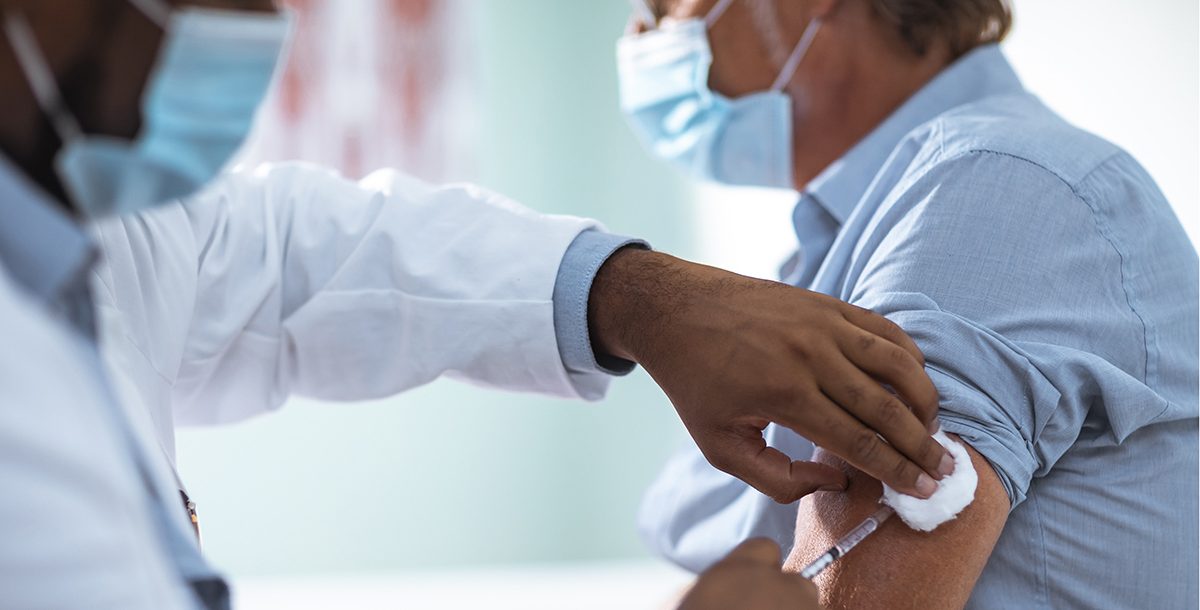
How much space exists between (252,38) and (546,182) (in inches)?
95.1

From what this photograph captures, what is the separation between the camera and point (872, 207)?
1121 mm

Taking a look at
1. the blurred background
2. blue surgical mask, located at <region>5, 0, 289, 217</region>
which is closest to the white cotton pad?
blue surgical mask, located at <region>5, 0, 289, 217</region>

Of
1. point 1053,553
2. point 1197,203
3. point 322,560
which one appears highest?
point 1197,203

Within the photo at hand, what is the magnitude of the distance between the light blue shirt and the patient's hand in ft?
0.86

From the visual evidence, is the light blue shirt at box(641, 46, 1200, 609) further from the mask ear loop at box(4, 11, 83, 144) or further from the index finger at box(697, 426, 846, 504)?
the mask ear loop at box(4, 11, 83, 144)

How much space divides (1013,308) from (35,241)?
75 cm

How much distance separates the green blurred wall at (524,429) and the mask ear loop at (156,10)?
7.90 feet

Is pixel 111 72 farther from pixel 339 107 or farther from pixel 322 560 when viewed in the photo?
pixel 322 560

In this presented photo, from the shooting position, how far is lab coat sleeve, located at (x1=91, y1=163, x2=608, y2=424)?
116cm

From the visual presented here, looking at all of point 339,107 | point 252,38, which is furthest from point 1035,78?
point 339,107

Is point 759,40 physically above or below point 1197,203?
above

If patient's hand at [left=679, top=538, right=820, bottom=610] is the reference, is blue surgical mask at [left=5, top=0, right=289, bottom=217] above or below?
above

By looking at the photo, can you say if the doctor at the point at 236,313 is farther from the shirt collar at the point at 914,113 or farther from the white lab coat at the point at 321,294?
the shirt collar at the point at 914,113

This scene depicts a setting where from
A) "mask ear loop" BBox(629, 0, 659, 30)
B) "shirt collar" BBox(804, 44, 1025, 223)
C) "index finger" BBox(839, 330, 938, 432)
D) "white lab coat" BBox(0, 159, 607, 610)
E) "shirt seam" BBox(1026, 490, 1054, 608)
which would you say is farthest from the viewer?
"mask ear loop" BBox(629, 0, 659, 30)
